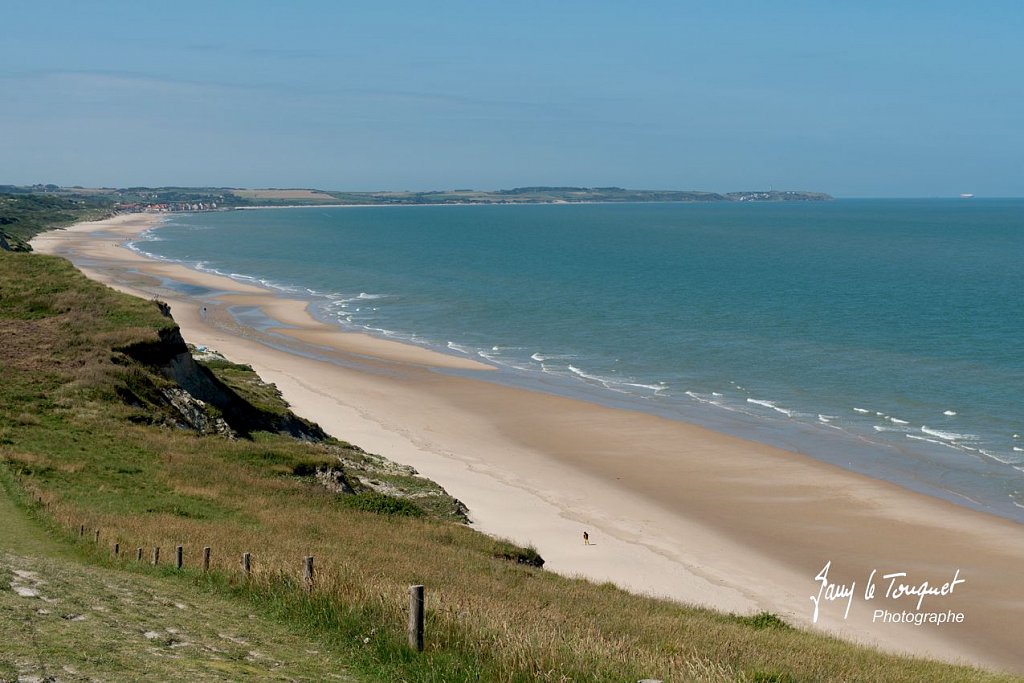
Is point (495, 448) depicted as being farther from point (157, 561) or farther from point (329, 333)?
point (329, 333)

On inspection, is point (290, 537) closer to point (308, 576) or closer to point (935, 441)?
point (308, 576)

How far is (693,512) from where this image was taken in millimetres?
33469

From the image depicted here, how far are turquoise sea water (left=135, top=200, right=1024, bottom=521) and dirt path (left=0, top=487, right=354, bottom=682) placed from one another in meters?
28.3

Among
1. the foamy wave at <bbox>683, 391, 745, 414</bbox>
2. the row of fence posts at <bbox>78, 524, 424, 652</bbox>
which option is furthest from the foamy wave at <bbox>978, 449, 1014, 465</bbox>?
the row of fence posts at <bbox>78, 524, 424, 652</bbox>

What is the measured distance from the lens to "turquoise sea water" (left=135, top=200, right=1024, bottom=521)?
42594 millimetres

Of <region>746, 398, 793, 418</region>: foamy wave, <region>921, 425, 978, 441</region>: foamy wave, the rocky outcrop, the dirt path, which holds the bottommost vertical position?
<region>746, 398, 793, 418</region>: foamy wave

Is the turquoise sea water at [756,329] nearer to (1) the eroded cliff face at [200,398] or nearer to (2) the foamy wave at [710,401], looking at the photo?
(2) the foamy wave at [710,401]

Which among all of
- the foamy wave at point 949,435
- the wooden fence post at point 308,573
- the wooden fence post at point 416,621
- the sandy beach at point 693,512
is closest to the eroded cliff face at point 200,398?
the sandy beach at point 693,512

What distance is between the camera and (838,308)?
265 feet

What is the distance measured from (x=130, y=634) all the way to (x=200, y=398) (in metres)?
24.7

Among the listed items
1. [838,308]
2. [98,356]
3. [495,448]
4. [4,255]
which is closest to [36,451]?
[98,356]

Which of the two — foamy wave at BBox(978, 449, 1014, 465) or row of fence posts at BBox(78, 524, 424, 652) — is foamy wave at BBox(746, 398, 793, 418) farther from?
row of fence posts at BBox(78, 524, 424, 652)

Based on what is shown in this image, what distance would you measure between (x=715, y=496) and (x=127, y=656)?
27.6 metres

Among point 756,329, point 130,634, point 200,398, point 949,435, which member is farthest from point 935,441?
point 130,634
